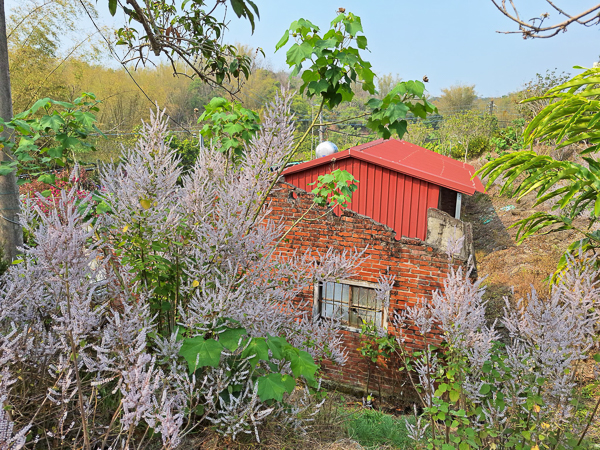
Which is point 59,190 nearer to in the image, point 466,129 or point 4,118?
point 4,118

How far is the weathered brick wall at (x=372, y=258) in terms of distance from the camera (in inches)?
225

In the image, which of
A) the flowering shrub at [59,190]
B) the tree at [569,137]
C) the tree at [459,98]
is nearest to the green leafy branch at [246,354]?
the flowering shrub at [59,190]

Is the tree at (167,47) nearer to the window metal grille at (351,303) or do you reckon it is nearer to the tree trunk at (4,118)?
the tree trunk at (4,118)

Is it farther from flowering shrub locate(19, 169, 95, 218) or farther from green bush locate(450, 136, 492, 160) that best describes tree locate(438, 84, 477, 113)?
flowering shrub locate(19, 169, 95, 218)

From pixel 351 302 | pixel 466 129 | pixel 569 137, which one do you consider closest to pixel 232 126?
pixel 569 137

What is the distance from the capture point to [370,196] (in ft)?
31.0

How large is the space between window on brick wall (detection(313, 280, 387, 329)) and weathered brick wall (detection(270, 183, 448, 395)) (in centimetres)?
22

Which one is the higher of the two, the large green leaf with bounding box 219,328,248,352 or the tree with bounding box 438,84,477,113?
the tree with bounding box 438,84,477,113

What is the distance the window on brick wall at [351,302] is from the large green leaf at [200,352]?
462cm

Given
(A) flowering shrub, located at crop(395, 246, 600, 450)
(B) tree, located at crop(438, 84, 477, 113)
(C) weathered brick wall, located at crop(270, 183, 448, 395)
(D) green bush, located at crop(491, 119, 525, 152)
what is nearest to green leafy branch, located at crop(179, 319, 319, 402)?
(A) flowering shrub, located at crop(395, 246, 600, 450)

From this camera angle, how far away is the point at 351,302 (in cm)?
654

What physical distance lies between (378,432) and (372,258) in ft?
8.81

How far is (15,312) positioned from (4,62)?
10.6 feet

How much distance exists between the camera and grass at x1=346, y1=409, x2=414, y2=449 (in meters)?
3.52
